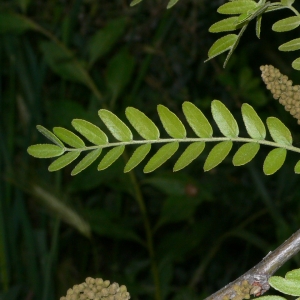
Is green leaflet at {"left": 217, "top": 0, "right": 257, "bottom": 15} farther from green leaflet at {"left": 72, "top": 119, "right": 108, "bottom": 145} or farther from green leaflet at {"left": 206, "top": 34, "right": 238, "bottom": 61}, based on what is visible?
green leaflet at {"left": 72, "top": 119, "right": 108, "bottom": 145}

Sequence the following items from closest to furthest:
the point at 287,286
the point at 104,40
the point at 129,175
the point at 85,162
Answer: the point at 287,286 < the point at 85,162 < the point at 129,175 < the point at 104,40

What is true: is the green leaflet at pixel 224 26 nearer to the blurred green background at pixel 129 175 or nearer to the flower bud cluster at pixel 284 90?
the flower bud cluster at pixel 284 90

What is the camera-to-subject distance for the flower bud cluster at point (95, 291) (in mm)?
344

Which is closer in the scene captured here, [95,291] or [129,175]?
[95,291]

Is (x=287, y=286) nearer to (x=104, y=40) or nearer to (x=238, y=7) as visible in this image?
(x=238, y=7)

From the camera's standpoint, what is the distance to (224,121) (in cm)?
43

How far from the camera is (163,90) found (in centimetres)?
206

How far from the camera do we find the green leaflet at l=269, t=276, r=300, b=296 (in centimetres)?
32

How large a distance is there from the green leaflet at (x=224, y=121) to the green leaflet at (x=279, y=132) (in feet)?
0.09

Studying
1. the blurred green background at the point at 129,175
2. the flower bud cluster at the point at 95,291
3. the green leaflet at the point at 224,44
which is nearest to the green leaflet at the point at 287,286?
the flower bud cluster at the point at 95,291

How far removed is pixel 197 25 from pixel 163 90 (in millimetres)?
273

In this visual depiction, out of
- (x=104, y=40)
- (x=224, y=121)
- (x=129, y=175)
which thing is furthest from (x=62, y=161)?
(x=104, y=40)

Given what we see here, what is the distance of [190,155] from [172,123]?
3cm

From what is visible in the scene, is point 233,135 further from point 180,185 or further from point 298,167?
point 180,185
